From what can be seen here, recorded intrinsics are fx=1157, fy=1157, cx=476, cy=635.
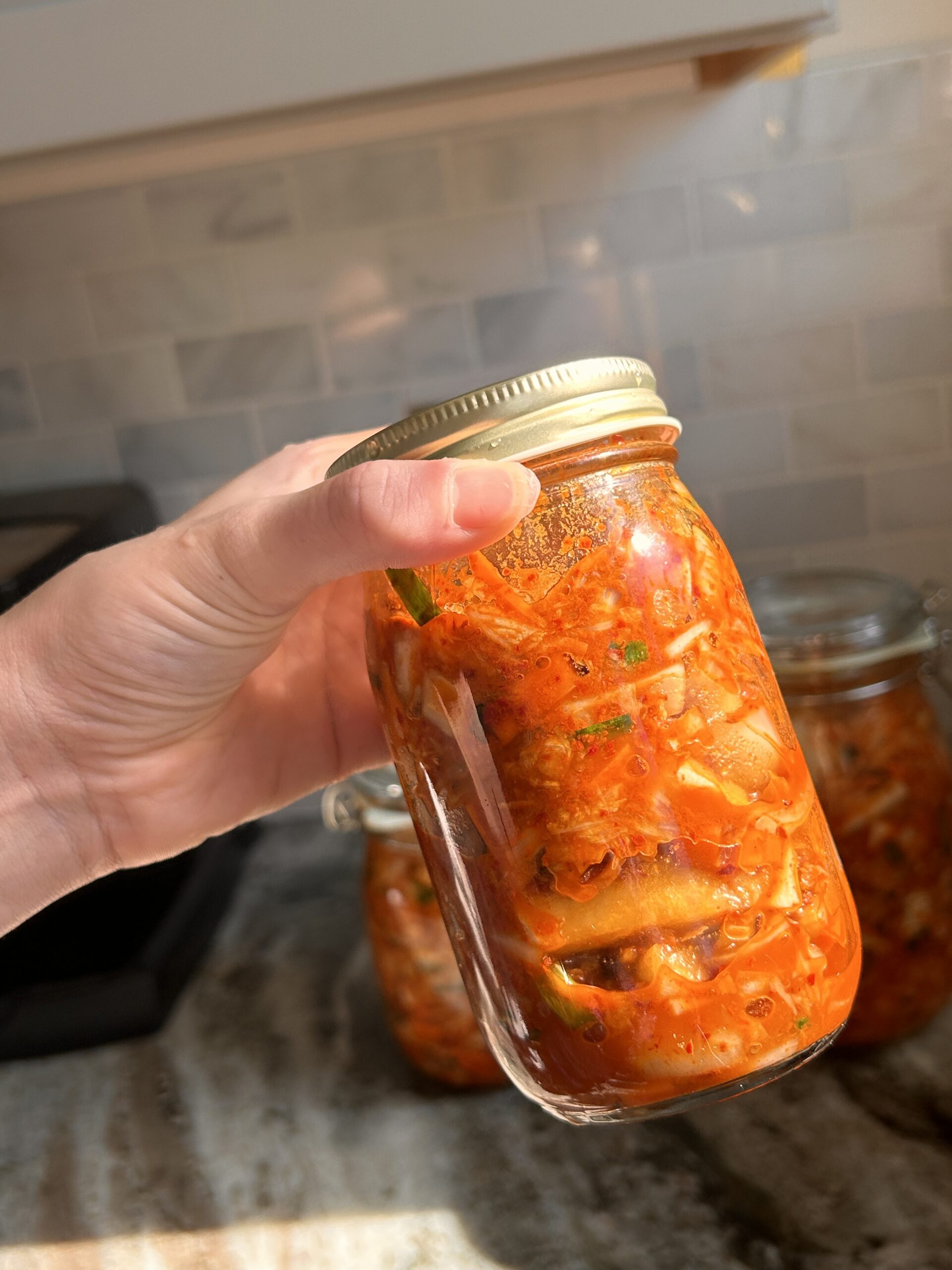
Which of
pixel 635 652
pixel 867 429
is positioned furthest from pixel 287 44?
pixel 867 429

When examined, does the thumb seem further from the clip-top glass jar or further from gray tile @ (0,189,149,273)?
gray tile @ (0,189,149,273)

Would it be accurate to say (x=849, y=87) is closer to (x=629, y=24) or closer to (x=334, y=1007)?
(x=629, y=24)

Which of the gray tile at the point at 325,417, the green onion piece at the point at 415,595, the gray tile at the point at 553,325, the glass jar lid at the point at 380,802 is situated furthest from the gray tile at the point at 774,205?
the green onion piece at the point at 415,595

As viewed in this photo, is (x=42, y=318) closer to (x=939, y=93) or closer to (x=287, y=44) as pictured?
(x=287, y=44)

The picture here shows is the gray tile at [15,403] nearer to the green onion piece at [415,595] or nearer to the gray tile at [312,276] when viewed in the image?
the gray tile at [312,276]

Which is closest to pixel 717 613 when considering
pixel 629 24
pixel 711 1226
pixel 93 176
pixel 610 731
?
pixel 610 731
